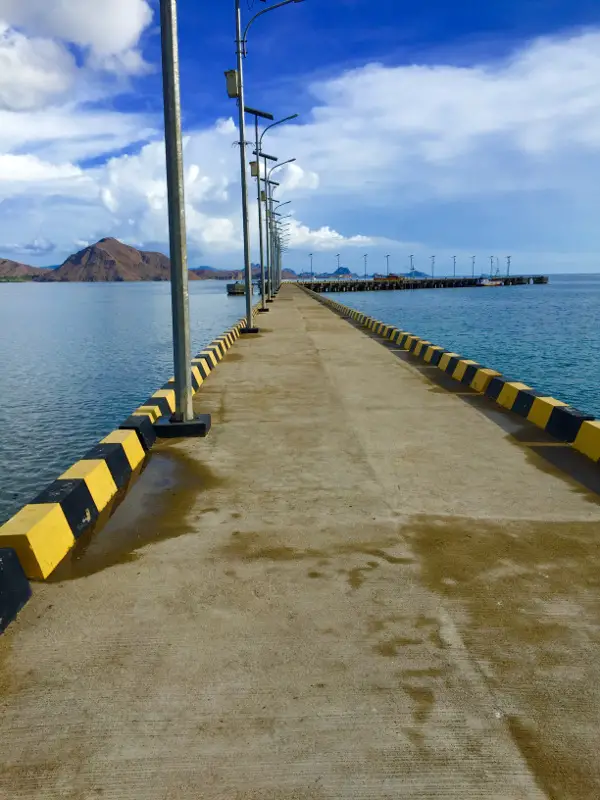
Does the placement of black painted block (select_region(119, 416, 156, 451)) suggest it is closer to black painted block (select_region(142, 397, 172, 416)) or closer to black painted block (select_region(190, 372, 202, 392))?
black painted block (select_region(142, 397, 172, 416))

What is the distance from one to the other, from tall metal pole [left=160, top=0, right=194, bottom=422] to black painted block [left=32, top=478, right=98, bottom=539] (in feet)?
8.33

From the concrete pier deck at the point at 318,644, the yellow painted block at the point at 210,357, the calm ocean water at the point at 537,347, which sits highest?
the yellow painted block at the point at 210,357

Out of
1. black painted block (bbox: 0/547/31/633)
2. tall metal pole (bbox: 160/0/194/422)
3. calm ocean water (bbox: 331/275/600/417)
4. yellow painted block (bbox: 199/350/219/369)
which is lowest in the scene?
calm ocean water (bbox: 331/275/600/417)

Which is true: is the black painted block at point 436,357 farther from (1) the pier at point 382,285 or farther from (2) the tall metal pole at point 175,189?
(1) the pier at point 382,285

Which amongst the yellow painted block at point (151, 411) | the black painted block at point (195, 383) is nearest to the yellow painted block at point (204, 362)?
the black painted block at point (195, 383)

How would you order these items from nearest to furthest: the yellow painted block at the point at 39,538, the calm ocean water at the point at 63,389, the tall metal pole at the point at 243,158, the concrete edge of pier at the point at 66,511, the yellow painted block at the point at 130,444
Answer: the concrete edge of pier at the point at 66,511 < the yellow painted block at the point at 39,538 < the yellow painted block at the point at 130,444 < the calm ocean water at the point at 63,389 < the tall metal pole at the point at 243,158

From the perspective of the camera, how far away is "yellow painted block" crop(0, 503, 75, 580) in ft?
14.5

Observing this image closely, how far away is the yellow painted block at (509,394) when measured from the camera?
10195 mm

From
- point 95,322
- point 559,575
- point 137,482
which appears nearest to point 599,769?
point 559,575

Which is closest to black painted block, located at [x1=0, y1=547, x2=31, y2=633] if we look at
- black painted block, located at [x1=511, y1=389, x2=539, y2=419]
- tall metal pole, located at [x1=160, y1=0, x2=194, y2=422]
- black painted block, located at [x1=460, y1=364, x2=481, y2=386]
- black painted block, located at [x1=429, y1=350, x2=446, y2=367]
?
tall metal pole, located at [x1=160, y1=0, x2=194, y2=422]

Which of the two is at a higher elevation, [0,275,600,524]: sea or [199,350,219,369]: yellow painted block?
[199,350,219,369]: yellow painted block

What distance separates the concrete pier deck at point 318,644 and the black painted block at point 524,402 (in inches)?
113

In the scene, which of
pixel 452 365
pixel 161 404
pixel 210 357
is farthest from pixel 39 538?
pixel 210 357

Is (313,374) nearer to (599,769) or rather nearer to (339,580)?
(339,580)
